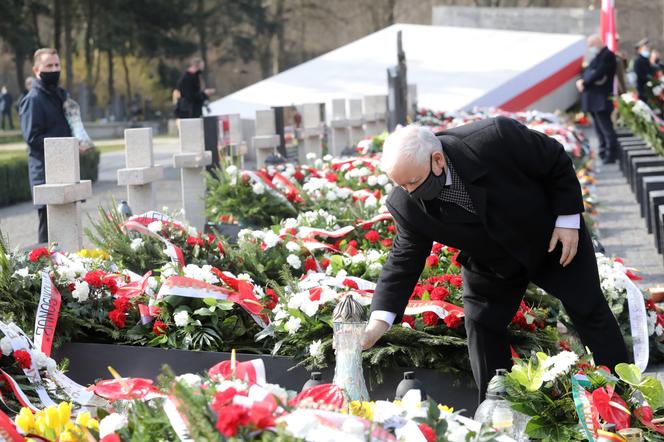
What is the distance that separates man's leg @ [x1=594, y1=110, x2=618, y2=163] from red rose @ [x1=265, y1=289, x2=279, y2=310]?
12.4m

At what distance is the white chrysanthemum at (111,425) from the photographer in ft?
9.11

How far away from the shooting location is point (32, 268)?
5.71 metres

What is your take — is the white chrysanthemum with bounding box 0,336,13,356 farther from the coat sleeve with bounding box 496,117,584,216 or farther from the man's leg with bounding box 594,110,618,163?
the man's leg with bounding box 594,110,618,163

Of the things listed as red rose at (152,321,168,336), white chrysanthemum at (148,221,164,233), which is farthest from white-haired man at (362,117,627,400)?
white chrysanthemum at (148,221,164,233)

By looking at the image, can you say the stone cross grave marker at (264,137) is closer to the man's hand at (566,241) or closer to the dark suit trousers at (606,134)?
the dark suit trousers at (606,134)

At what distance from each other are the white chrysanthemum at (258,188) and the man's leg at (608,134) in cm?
980

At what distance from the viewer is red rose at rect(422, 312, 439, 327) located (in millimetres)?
5102

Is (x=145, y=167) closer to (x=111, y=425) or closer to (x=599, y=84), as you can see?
(x=111, y=425)

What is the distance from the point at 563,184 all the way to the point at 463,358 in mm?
1057

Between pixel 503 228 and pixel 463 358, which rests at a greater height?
pixel 503 228

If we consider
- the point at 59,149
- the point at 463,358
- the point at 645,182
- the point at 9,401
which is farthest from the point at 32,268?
the point at 645,182

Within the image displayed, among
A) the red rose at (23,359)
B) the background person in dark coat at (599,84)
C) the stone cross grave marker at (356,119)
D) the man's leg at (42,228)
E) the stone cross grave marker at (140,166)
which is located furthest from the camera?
the background person in dark coat at (599,84)

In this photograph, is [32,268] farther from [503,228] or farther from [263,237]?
[503,228]

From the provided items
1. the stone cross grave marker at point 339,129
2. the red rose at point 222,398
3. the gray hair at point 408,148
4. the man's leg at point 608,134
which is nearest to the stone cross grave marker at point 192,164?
the gray hair at point 408,148
